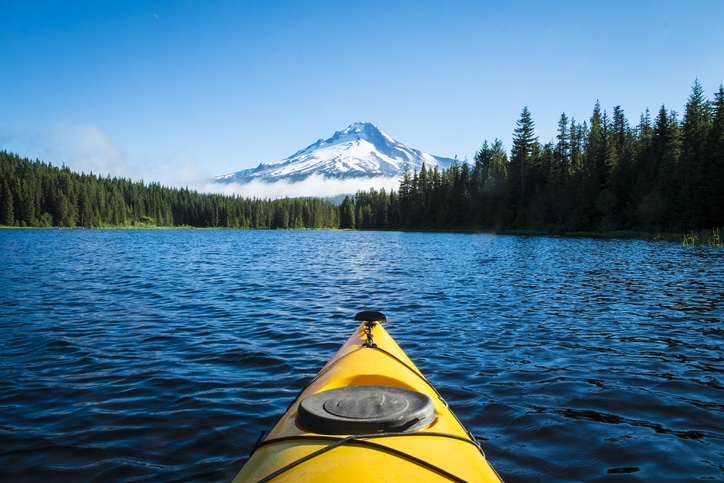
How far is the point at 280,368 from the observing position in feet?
25.7

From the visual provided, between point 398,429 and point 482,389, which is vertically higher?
point 398,429

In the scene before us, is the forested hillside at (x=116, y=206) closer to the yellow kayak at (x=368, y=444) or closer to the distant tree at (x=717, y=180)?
the distant tree at (x=717, y=180)

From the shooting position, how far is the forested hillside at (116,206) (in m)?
116

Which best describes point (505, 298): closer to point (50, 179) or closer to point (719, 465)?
point (719, 465)

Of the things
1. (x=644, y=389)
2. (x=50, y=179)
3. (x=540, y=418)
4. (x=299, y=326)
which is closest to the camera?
(x=540, y=418)

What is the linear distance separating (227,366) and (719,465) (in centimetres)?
694

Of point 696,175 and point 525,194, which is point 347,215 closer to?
point 525,194

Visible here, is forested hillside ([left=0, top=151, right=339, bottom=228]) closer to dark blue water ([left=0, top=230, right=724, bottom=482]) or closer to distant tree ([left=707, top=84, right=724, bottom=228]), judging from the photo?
dark blue water ([left=0, top=230, right=724, bottom=482])

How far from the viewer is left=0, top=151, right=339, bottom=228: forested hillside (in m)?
116

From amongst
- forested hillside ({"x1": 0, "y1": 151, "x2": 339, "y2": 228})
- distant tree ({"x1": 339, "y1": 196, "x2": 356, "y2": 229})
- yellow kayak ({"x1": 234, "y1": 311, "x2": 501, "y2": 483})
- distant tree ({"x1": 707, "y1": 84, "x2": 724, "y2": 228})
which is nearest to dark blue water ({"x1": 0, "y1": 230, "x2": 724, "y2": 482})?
yellow kayak ({"x1": 234, "y1": 311, "x2": 501, "y2": 483})

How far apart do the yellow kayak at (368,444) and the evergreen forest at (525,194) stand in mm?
53305

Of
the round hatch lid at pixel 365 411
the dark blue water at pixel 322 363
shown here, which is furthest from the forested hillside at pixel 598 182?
the round hatch lid at pixel 365 411

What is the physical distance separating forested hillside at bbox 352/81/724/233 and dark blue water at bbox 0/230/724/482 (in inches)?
1537

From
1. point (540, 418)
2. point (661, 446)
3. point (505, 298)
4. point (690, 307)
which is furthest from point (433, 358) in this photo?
point (690, 307)
